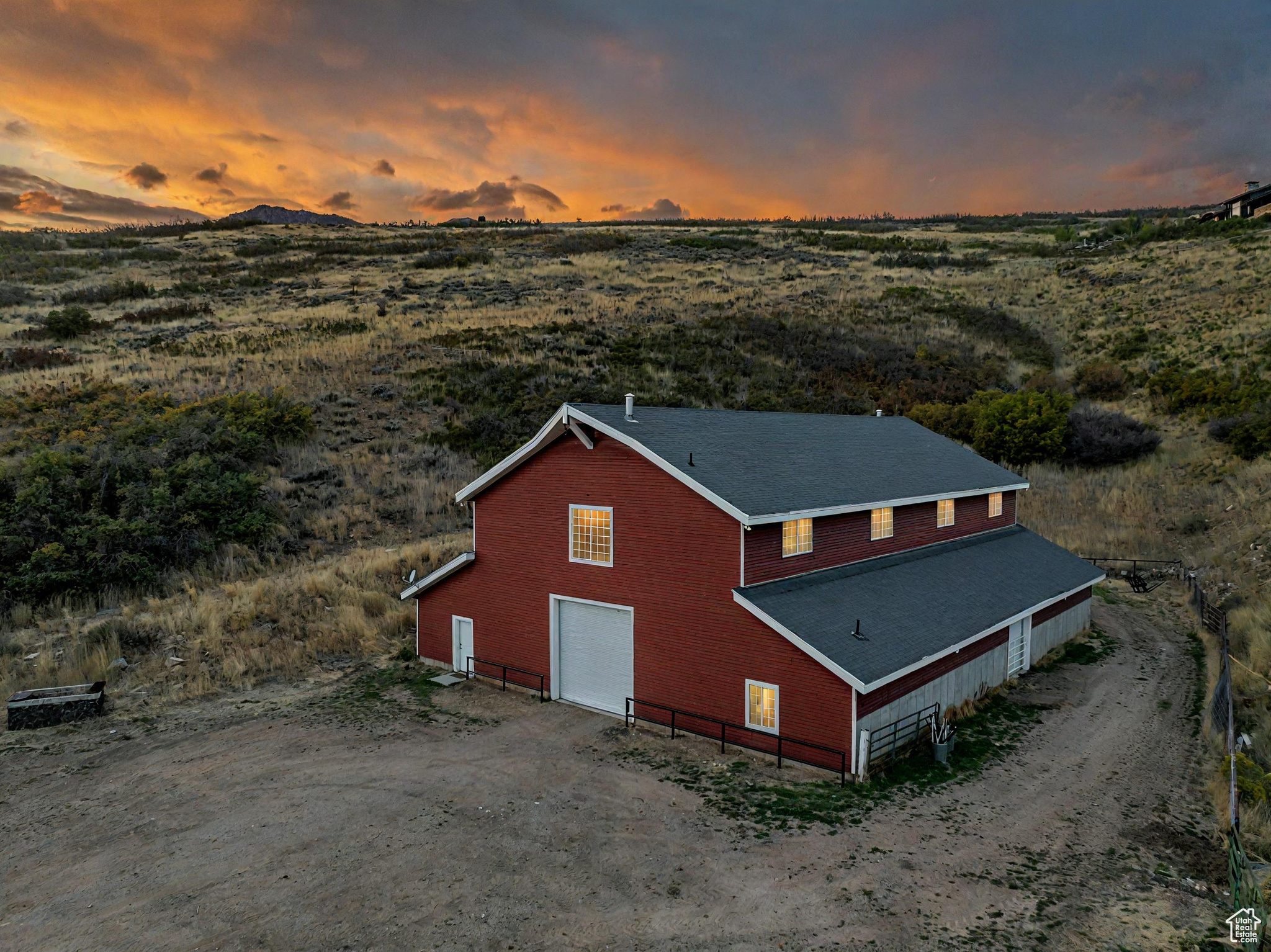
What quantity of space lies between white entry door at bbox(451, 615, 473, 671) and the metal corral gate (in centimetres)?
1178

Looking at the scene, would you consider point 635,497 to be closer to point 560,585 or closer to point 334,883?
point 560,585

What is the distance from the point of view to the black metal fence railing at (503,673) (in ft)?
63.7

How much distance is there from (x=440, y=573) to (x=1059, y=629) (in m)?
19.8

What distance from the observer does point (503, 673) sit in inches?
795

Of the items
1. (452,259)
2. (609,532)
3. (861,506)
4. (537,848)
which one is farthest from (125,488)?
(452,259)

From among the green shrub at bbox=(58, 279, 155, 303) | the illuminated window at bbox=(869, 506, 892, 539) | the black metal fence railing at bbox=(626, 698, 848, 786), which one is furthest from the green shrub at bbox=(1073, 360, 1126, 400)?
the green shrub at bbox=(58, 279, 155, 303)

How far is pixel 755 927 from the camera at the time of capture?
9.78m

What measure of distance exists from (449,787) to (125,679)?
12.2 metres

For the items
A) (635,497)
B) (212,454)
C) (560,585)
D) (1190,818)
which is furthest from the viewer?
(212,454)

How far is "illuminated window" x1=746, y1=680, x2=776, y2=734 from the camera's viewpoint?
15133 mm

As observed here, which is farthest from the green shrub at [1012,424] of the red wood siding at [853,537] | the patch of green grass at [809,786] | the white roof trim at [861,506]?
the patch of green grass at [809,786]

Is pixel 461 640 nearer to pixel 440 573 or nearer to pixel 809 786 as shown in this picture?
pixel 440 573

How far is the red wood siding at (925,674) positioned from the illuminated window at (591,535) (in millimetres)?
6682

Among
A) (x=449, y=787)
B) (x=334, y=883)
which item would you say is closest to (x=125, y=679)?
(x=449, y=787)
